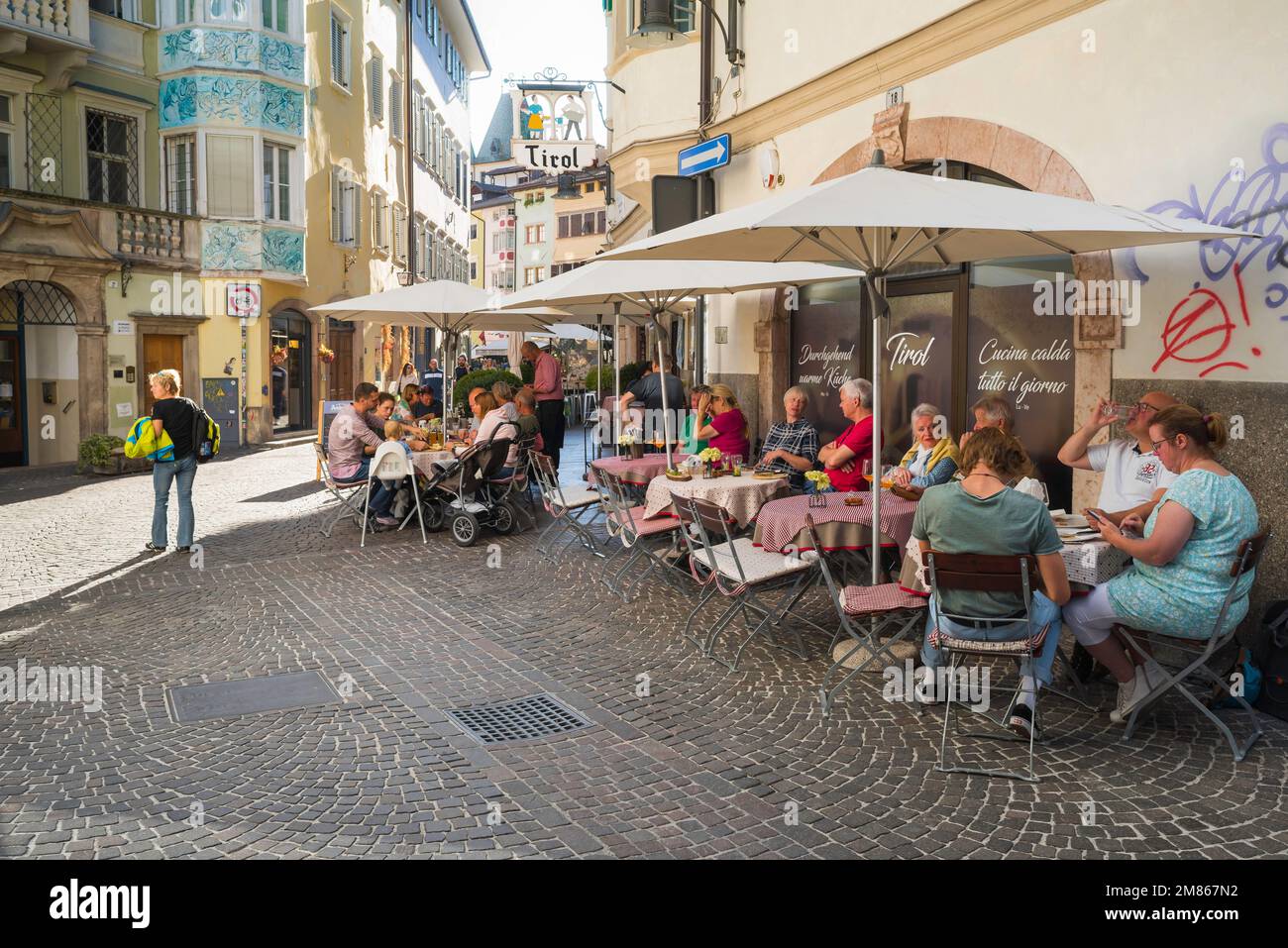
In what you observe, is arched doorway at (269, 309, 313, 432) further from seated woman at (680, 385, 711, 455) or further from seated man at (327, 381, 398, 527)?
seated woman at (680, 385, 711, 455)

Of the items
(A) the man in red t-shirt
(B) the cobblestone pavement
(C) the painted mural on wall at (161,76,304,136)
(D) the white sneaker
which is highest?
(C) the painted mural on wall at (161,76,304,136)

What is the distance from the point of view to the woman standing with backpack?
33.5 feet

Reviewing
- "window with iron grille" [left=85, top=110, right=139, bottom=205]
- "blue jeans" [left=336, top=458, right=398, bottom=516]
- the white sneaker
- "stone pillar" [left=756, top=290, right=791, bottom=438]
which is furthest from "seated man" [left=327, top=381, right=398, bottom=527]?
"window with iron grille" [left=85, top=110, right=139, bottom=205]

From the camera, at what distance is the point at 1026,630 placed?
4.89 m

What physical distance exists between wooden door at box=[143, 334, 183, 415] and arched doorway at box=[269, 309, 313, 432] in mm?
2008

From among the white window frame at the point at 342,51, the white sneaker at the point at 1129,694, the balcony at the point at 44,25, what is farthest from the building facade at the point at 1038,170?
the white window frame at the point at 342,51

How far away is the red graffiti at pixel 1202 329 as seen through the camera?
21.6ft

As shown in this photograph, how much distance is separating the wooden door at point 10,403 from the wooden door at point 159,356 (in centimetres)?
249

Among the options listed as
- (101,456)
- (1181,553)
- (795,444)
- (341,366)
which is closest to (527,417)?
(795,444)

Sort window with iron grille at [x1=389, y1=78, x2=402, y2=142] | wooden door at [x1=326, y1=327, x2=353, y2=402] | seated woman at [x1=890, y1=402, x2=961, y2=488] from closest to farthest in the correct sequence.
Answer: seated woman at [x1=890, y1=402, x2=961, y2=488]
wooden door at [x1=326, y1=327, x2=353, y2=402]
window with iron grille at [x1=389, y1=78, x2=402, y2=142]

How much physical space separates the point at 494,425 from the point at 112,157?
15038mm

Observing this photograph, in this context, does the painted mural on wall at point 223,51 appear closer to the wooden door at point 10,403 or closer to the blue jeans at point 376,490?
the wooden door at point 10,403
